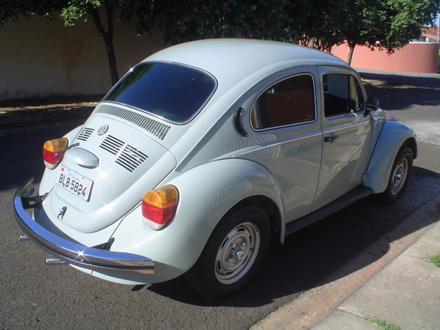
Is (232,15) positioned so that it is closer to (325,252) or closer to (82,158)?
(325,252)

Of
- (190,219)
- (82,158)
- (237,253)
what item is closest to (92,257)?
(190,219)

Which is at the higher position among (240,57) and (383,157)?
(240,57)

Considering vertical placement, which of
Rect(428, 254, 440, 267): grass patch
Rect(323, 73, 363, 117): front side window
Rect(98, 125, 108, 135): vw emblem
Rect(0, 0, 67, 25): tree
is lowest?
Rect(428, 254, 440, 267): grass patch

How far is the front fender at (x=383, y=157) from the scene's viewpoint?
15.7ft

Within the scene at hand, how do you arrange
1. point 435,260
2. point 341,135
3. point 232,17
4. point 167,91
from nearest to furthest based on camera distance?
point 167,91 → point 435,260 → point 341,135 → point 232,17

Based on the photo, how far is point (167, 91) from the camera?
12.0 ft

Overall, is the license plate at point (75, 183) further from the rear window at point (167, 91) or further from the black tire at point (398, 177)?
the black tire at point (398, 177)

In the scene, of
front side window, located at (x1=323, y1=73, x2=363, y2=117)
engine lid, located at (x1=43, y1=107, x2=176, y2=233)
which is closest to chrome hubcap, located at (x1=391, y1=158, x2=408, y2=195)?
front side window, located at (x1=323, y1=73, x2=363, y2=117)

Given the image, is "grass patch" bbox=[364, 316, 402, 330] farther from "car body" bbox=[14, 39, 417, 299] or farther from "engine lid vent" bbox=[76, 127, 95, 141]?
"engine lid vent" bbox=[76, 127, 95, 141]

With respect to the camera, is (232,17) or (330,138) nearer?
(330,138)

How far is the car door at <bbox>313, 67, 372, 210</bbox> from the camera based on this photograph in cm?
409

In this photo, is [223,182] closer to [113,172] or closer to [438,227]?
[113,172]

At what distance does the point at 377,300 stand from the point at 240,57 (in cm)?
222

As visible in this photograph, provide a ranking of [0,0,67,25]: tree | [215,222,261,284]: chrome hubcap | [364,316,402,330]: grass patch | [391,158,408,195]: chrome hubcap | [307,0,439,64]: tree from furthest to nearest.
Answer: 1. [307,0,439,64]: tree
2. [0,0,67,25]: tree
3. [391,158,408,195]: chrome hubcap
4. [215,222,261,284]: chrome hubcap
5. [364,316,402,330]: grass patch
